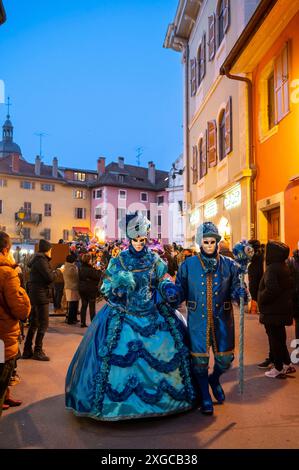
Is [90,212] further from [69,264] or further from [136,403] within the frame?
[136,403]

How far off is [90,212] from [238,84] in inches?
1568

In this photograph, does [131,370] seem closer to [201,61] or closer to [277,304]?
[277,304]

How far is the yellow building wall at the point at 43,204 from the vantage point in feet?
153

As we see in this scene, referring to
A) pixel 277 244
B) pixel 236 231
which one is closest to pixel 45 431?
pixel 277 244

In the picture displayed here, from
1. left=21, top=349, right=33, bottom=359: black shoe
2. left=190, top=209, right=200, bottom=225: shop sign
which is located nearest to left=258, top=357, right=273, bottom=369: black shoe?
left=21, top=349, right=33, bottom=359: black shoe

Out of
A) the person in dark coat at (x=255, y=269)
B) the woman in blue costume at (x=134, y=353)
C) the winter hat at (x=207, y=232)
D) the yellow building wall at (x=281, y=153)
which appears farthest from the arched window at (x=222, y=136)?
the woman in blue costume at (x=134, y=353)

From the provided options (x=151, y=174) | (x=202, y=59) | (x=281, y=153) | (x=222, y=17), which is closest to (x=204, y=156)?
(x=202, y=59)

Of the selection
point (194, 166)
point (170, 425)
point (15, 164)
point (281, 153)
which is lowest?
point (170, 425)

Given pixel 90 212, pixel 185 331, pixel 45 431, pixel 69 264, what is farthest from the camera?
pixel 90 212

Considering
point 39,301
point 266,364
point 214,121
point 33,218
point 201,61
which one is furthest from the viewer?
point 33,218

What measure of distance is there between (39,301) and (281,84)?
7.30 meters

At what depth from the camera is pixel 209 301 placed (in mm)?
4402

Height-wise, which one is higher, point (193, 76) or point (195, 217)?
point (193, 76)
